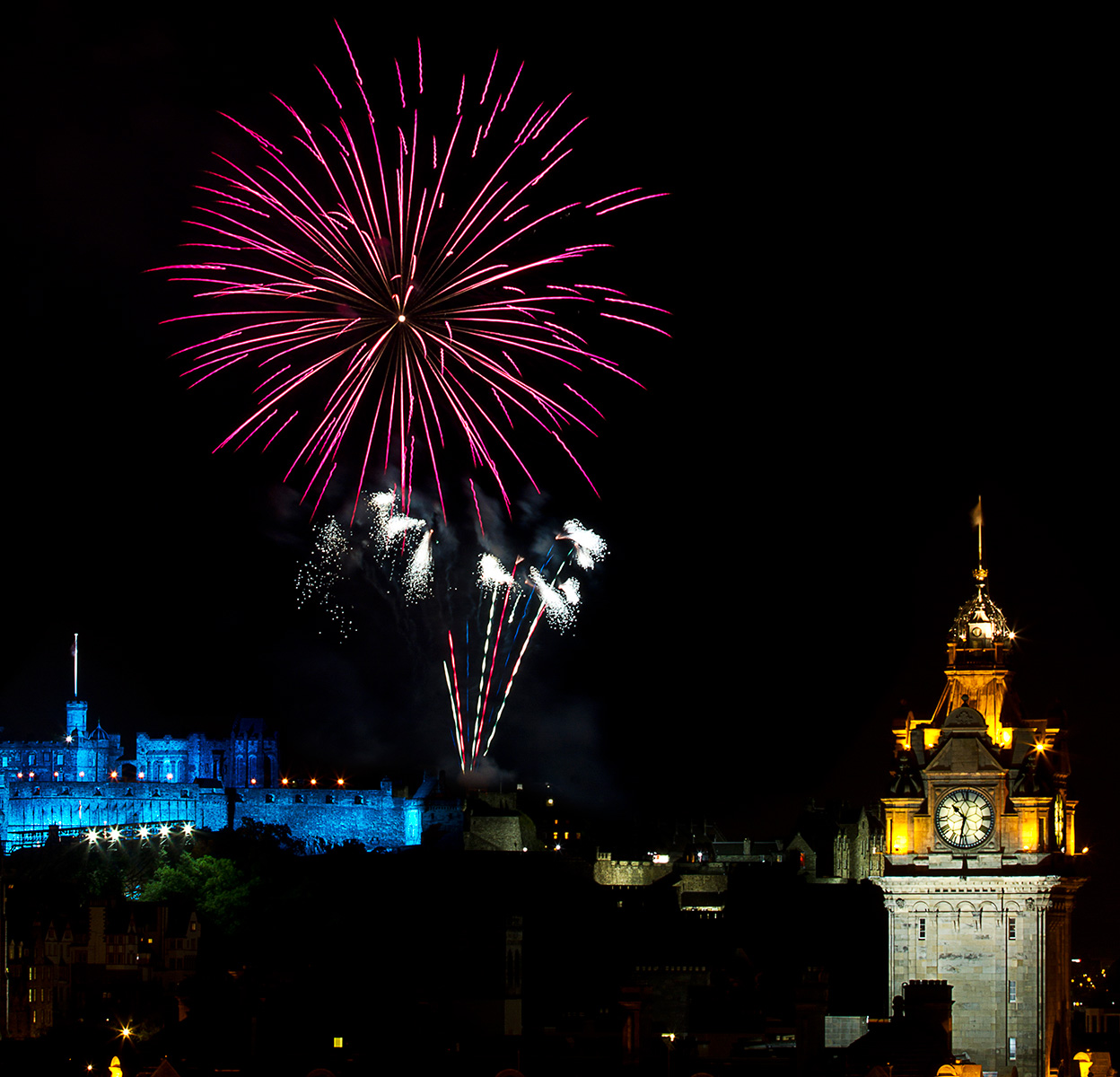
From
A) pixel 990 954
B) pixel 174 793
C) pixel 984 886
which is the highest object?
pixel 174 793

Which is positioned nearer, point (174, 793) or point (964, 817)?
point (964, 817)

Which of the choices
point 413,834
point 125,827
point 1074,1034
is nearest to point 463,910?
point 413,834

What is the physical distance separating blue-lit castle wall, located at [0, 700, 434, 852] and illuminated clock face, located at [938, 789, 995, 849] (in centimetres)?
7921

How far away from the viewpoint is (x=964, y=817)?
34.7 meters

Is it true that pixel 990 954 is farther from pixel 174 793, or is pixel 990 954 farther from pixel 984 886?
pixel 174 793

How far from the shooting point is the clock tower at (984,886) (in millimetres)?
34469

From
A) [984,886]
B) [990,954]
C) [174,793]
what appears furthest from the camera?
[174,793]

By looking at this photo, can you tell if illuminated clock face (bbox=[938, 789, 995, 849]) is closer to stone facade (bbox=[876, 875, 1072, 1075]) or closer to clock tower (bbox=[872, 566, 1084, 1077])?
clock tower (bbox=[872, 566, 1084, 1077])

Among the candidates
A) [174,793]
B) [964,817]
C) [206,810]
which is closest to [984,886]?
[964,817]

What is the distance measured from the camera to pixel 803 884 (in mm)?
89938

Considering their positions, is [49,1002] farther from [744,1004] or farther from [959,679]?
[959,679]

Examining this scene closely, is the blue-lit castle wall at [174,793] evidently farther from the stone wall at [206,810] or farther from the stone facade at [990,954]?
the stone facade at [990,954]

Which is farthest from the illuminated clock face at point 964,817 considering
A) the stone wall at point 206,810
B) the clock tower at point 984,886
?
the stone wall at point 206,810

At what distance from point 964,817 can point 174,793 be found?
295 feet
